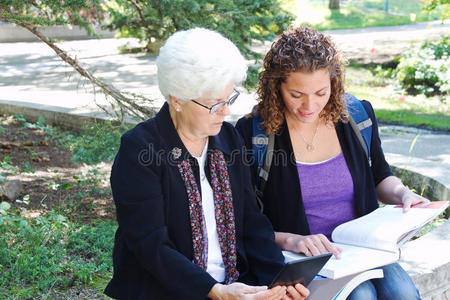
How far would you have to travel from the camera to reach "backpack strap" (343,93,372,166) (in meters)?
2.81

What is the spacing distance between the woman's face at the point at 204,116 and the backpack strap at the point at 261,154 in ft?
1.44

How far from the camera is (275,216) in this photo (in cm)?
277

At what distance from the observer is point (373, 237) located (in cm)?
238

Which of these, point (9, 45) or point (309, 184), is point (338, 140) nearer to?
point (309, 184)

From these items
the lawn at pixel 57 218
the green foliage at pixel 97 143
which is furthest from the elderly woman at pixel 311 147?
the green foliage at pixel 97 143

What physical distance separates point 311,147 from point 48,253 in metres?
1.84

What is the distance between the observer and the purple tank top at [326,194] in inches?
107

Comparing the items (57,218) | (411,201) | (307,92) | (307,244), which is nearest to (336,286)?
(307,244)

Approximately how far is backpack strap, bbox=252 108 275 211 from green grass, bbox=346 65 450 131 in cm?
454

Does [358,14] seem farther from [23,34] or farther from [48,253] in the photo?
[48,253]

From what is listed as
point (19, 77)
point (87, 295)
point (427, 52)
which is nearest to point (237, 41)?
point (87, 295)

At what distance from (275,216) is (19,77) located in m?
10.2

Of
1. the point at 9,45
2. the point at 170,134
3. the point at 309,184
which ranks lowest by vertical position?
the point at 9,45

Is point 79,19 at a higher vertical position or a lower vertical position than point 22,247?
higher
